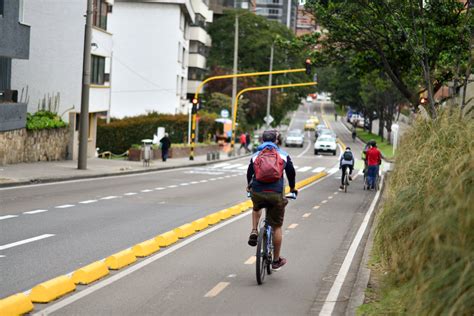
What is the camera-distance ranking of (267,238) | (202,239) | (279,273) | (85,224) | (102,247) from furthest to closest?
(85,224)
(202,239)
(102,247)
(279,273)
(267,238)

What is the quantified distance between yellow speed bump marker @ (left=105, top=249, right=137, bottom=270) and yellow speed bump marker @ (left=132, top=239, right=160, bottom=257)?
1.39ft

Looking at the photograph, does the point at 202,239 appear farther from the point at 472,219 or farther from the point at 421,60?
the point at 472,219

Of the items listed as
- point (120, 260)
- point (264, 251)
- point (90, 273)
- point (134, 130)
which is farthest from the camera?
point (134, 130)

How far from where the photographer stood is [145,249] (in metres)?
13.0

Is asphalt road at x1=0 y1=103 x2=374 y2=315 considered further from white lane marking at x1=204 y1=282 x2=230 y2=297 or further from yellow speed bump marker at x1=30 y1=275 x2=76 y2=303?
yellow speed bump marker at x1=30 y1=275 x2=76 y2=303

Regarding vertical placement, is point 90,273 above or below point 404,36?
below

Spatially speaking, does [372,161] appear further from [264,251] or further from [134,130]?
[134,130]

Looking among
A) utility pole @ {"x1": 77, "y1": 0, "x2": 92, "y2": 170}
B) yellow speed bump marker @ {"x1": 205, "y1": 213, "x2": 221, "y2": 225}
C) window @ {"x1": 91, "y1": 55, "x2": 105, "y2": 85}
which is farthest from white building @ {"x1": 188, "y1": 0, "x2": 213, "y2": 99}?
yellow speed bump marker @ {"x1": 205, "y1": 213, "x2": 221, "y2": 225}

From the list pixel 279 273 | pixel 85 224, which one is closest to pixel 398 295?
pixel 279 273

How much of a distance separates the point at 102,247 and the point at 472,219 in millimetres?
8641

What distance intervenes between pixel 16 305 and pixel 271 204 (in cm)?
357

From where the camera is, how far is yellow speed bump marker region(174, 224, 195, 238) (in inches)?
606

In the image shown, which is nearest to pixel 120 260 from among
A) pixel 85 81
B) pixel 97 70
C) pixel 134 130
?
pixel 85 81

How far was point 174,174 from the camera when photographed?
1483 inches
